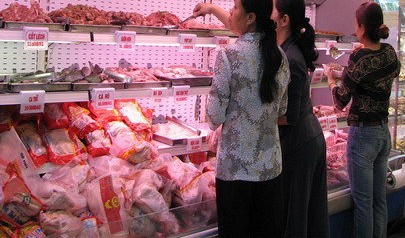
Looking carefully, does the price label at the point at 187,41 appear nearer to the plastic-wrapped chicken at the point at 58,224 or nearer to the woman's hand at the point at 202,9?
the woman's hand at the point at 202,9

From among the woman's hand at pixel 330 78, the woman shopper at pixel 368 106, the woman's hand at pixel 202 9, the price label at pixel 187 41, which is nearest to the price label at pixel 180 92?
the price label at pixel 187 41

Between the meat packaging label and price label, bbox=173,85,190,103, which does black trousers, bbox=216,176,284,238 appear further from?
price label, bbox=173,85,190,103

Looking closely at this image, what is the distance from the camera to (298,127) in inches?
112

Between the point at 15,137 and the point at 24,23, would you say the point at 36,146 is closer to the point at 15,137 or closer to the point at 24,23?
the point at 15,137

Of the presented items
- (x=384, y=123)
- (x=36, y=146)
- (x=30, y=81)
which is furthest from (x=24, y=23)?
(x=384, y=123)

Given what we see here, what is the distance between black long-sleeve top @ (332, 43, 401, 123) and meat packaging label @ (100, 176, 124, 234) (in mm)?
1829

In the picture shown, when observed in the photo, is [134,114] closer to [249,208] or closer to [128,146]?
[128,146]

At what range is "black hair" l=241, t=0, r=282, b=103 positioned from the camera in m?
2.21

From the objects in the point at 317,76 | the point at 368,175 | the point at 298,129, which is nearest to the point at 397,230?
the point at 368,175

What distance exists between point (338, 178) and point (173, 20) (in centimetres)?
196

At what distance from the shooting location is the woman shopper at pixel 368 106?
11.0ft

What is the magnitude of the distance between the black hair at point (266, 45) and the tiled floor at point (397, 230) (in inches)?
121

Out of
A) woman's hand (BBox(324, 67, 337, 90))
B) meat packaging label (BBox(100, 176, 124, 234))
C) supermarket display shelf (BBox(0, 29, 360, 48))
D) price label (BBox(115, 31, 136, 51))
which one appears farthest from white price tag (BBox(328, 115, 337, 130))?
meat packaging label (BBox(100, 176, 124, 234))

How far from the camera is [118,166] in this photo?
2.99 m
